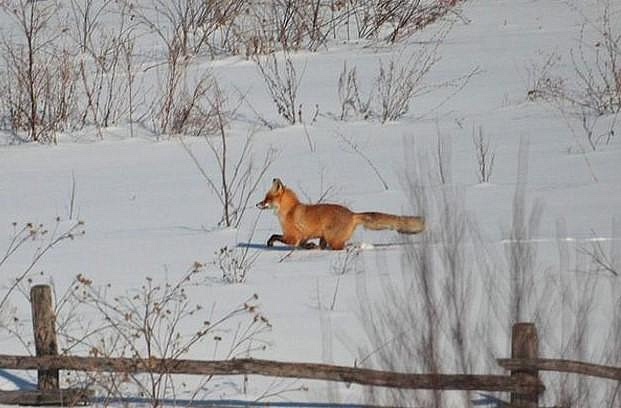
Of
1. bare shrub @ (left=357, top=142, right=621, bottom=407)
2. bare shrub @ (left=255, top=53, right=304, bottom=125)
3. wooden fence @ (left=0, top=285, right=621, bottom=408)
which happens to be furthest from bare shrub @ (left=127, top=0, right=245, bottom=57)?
wooden fence @ (left=0, top=285, right=621, bottom=408)

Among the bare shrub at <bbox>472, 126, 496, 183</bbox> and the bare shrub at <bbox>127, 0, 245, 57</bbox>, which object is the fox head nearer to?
the bare shrub at <bbox>472, 126, 496, 183</bbox>

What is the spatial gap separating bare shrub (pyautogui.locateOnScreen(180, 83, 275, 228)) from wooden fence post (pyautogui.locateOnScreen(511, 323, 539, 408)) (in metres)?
5.01

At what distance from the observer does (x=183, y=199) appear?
40.4ft

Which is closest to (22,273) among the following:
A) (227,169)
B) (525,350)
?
Result: (227,169)

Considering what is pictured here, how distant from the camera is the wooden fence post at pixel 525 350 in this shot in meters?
5.81

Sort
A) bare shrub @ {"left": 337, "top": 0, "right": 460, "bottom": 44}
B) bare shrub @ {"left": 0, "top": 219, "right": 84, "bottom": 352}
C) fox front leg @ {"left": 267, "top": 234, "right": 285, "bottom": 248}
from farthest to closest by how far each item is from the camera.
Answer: bare shrub @ {"left": 337, "top": 0, "right": 460, "bottom": 44}, fox front leg @ {"left": 267, "top": 234, "right": 285, "bottom": 248}, bare shrub @ {"left": 0, "top": 219, "right": 84, "bottom": 352}

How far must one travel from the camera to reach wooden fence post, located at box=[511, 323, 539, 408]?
19.1 ft

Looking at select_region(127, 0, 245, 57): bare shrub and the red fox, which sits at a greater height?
select_region(127, 0, 245, 57): bare shrub

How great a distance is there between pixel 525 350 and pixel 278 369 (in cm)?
127

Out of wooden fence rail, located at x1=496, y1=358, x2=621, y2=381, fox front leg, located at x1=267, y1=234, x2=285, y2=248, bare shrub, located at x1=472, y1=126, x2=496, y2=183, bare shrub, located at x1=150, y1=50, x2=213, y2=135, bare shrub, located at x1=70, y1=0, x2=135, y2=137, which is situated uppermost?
bare shrub, located at x1=70, y1=0, x2=135, y2=137

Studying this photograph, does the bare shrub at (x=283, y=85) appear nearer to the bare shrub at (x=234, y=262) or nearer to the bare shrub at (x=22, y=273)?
the bare shrub at (x=22, y=273)

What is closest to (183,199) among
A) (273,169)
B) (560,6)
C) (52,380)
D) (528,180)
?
(273,169)

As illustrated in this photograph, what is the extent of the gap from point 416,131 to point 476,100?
1440 millimetres

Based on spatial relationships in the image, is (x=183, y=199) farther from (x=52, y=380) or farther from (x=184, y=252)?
(x=52, y=380)
